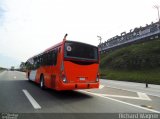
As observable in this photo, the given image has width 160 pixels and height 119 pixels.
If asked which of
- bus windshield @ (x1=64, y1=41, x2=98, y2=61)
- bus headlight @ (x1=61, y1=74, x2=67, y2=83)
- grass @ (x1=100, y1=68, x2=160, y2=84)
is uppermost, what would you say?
bus windshield @ (x1=64, y1=41, x2=98, y2=61)

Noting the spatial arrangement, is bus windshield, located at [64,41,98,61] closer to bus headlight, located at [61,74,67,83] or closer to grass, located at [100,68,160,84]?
bus headlight, located at [61,74,67,83]

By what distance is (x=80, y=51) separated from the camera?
11.7 metres

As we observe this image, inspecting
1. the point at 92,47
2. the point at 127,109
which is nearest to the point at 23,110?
the point at 127,109

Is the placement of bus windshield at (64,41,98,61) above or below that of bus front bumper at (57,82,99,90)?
above

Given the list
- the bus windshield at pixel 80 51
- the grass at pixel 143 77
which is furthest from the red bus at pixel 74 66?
the grass at pixel 143 77

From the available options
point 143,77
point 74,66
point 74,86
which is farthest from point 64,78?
point 143,77

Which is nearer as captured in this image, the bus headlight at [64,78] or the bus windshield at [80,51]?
the bus headlight at [64,78]

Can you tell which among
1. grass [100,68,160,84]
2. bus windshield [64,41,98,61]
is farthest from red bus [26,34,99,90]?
grass [100,68,160,84]

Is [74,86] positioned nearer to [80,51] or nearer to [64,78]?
[64,78]

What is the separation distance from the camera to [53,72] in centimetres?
1217

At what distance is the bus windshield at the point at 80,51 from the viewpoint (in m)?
11.4

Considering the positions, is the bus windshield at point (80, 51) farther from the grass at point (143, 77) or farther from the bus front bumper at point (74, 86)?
→ the grass at point (143, 77)

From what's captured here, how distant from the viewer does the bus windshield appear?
11.4 m

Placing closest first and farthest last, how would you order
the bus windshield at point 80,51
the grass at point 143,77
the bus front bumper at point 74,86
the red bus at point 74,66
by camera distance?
1. the bus front bumper at point 74,86
2. the red bus at point 74,66
3. the bus windshield at point 80,51
4. the grass at point 143,77
